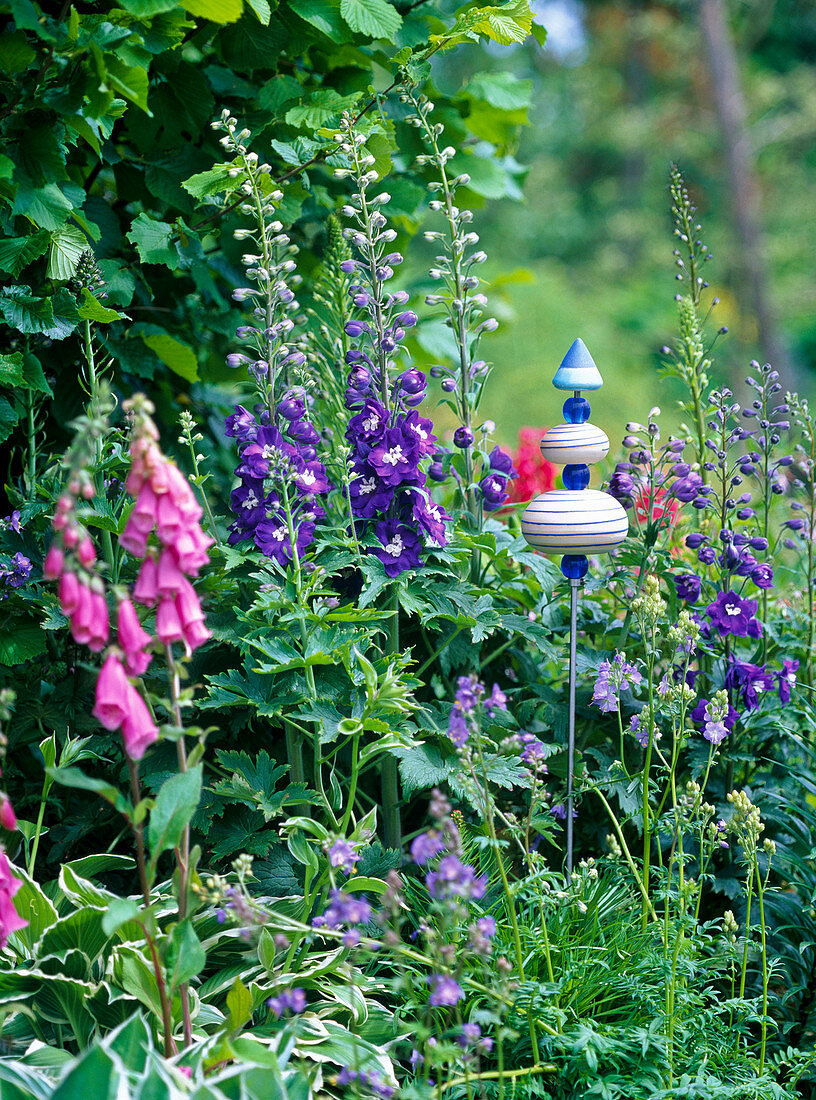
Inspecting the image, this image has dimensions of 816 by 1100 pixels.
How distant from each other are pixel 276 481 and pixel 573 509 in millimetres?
599

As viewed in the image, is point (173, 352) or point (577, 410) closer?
point (577, 410)

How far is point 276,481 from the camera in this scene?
181 cm

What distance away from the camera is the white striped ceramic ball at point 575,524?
1.85 metres

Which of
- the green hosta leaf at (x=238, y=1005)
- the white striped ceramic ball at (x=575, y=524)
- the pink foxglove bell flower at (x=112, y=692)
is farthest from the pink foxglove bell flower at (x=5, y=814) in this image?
the white striped ceramic ball at (x=575, y=524)

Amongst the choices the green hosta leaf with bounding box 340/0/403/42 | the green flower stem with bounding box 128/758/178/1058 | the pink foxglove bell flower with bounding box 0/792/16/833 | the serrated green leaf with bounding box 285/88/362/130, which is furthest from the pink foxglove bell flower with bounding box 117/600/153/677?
the green hosta leaf with bounding box 340/0/403/42

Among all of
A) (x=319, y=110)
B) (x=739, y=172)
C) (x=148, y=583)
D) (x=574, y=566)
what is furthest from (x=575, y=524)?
(x=739, y=172)

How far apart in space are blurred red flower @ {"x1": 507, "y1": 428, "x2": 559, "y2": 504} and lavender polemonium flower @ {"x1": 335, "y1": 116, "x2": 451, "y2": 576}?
3.68 feet

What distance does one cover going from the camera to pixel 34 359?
2.06 metres

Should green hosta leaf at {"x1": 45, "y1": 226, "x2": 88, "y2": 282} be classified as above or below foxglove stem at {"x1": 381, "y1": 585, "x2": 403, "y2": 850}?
above

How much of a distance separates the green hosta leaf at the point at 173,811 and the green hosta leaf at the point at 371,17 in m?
1.77

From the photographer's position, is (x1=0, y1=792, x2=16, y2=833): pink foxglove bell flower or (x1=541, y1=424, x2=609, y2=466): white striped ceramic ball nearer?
(x1=0, y1=792, x2=16, y2=833): pink foxglove bell flower

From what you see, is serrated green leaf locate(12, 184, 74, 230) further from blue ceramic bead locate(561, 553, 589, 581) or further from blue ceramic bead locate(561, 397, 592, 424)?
blue ceramic bead locate(561, 553, 589, 581)

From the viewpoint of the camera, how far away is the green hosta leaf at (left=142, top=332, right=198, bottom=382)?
2.29 m

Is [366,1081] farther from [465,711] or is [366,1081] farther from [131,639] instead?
[131,639]
